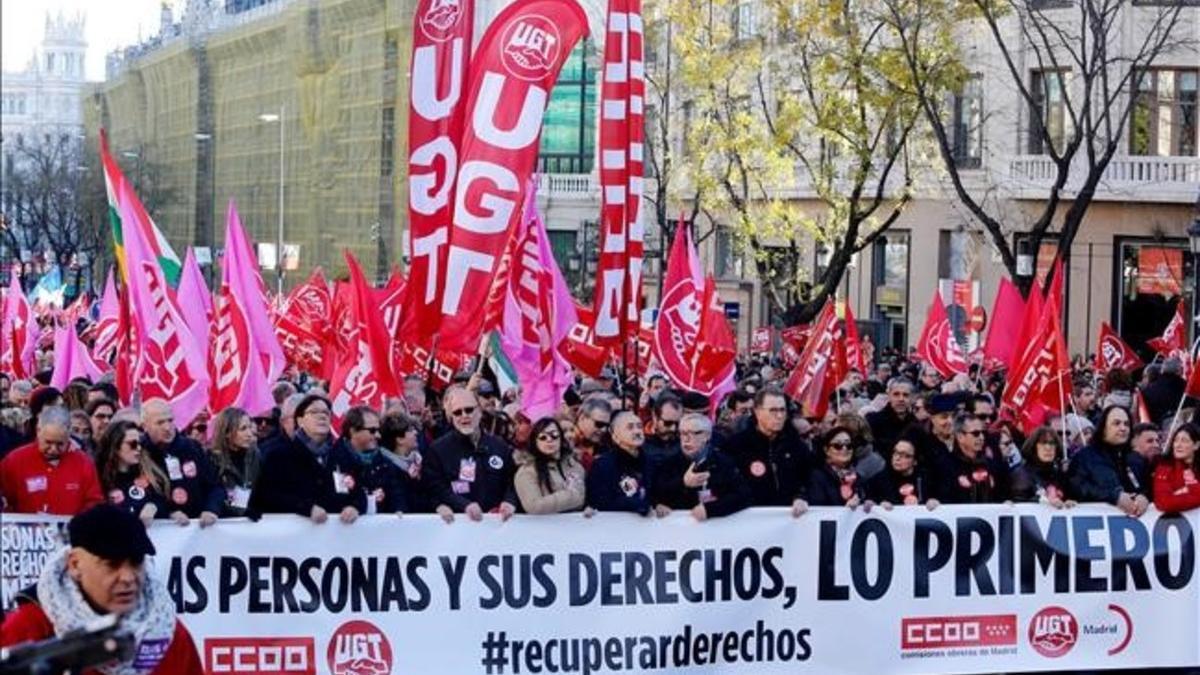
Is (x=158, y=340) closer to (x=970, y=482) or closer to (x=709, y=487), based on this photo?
(x=709, y=487)

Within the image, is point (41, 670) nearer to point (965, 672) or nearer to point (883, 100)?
point (965, 672)

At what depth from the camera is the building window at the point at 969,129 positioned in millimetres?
45625

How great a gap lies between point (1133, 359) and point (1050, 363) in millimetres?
10902

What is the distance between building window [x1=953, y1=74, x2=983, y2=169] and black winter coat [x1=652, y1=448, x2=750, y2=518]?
3455cm

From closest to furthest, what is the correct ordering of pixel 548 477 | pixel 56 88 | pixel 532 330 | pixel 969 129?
pixel 548 477
pixel 532 330
pixel 56 88
pixel 969 129

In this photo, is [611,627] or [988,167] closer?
[611,627]

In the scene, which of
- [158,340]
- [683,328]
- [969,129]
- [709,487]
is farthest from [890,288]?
[709,487]

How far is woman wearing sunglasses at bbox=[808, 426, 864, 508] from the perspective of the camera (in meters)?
12.2

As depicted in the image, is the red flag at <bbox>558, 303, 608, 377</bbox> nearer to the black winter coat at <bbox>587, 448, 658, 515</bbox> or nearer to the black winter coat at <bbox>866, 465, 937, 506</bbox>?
the black winter coat at <bbox>866, 465, 937, 506</bbox>

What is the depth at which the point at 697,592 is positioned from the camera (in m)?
11.6

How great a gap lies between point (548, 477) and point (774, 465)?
1367 millimetres

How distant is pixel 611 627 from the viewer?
37.6ft

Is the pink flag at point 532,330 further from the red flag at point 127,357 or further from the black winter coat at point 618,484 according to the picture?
the black winter coat at point 618,484

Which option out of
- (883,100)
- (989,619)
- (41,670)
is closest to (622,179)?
(989,619)
